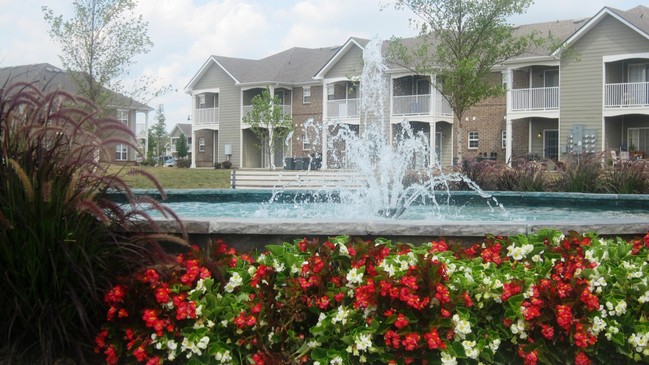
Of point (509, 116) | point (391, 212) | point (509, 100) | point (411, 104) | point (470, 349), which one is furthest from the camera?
point (411, 104)

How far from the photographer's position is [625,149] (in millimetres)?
32094

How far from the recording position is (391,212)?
924 cm

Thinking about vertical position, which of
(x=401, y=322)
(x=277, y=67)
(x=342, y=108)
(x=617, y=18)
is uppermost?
(x=277, y=67)

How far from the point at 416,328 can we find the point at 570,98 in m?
31.1

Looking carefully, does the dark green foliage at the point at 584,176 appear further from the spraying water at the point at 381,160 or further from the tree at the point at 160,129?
the tree at the point at 160,129

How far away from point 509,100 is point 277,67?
62.0 ft

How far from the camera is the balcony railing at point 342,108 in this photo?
40.0 meters

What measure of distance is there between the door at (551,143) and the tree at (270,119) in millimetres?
14216

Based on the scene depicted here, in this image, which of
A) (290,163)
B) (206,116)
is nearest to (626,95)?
(290,163)

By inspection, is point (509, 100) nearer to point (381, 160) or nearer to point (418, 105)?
point (418, 105)

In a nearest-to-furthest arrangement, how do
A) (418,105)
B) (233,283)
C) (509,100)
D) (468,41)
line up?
(233,283) < (468,41) < (509,100) < (418,105)

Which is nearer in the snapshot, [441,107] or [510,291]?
[510,291]

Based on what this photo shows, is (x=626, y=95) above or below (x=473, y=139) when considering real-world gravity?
above

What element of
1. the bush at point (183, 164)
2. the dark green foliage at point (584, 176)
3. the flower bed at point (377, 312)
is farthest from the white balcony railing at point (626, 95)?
the bush at point (183, 164)
